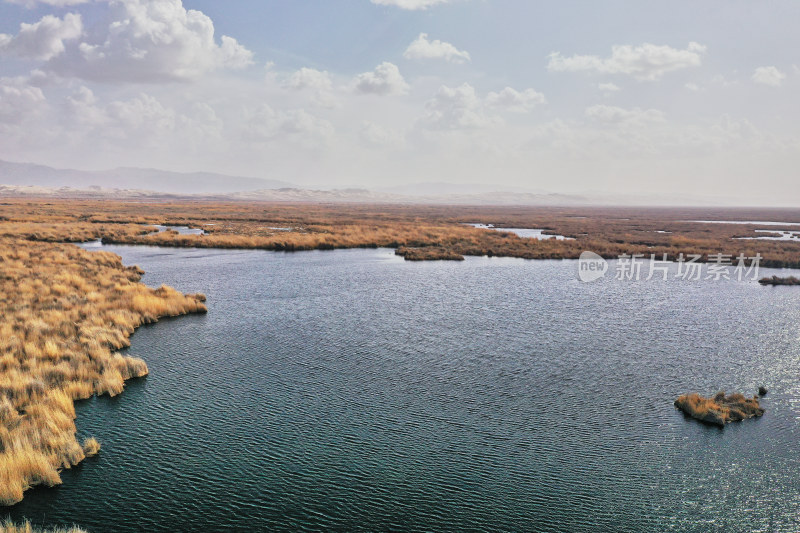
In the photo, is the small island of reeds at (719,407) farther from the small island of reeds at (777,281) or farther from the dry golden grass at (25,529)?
the small island of reeds at (777,281)

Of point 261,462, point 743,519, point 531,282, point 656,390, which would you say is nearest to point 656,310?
point 531,282

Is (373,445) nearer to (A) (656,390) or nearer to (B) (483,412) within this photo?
(B) (483,412)

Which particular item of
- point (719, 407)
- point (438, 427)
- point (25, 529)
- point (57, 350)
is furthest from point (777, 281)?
point (25, 529)

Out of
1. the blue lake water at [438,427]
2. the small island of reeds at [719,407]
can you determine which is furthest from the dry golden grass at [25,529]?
the small island of reeds at [719,407]

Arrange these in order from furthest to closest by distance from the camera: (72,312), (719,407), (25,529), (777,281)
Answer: (777,281) < (72,312) < (719,407) < (25,529)

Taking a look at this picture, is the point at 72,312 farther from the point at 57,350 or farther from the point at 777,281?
the point at 777,281

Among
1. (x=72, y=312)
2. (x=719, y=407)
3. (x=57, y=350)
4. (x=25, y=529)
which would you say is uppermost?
(x=72, y=312)
